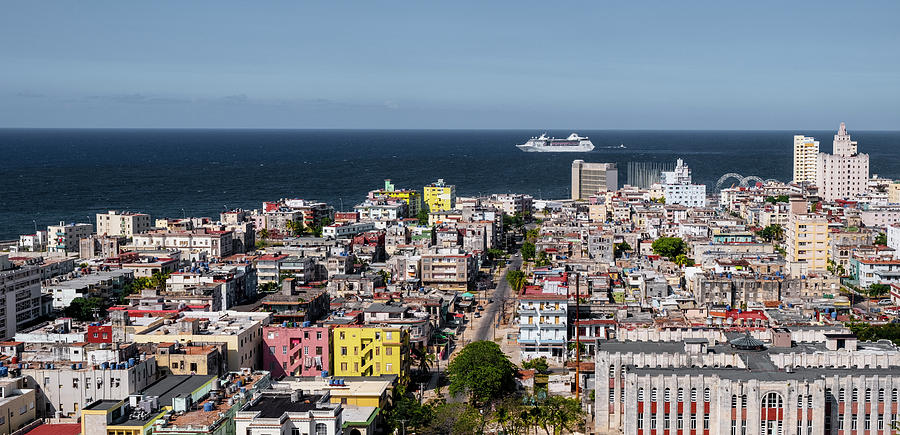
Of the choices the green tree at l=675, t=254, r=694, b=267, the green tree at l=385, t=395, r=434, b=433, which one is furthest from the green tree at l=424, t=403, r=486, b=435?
the green tree at l=675, t=254, r=694, b=267

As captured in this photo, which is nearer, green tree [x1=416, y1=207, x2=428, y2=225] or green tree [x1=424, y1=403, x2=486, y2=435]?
green tree [x1=424, y1=403, x2=486, y2=435]

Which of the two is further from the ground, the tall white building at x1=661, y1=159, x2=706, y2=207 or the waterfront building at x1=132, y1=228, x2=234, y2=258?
the tall white building at x1=661, y1=159, x2=706, y2=207

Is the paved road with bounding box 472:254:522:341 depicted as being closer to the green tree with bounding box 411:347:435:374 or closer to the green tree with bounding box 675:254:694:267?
the green tree with bounding box 411:347:435:374

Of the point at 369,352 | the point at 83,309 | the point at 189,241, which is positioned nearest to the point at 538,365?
the point at 369,352

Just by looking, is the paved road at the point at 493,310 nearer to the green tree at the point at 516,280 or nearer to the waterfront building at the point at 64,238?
the green tree at the point at 516,280

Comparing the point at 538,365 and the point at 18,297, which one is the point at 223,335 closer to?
the point at 538,365

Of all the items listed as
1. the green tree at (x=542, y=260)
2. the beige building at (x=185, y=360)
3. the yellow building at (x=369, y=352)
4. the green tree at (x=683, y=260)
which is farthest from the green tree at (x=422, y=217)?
the beige building at (x=185, y=360)

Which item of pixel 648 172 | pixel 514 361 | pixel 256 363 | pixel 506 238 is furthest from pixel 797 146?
pixel 256 363
